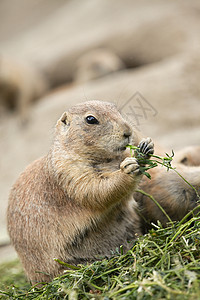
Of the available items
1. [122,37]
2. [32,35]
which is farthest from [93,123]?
[32,35]

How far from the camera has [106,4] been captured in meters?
16.6

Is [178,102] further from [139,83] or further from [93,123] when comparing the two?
[93,123]

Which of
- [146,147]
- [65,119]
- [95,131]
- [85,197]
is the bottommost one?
[85,197]

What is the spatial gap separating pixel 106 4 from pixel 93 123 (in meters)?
13.7

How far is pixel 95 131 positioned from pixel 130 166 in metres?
0.51

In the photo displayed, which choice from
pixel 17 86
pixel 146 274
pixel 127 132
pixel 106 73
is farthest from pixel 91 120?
pixel 17 86

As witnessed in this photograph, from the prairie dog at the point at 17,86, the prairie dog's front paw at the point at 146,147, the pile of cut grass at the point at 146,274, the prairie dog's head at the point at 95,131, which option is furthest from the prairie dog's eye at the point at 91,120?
the prairie dog at the point at 17,86

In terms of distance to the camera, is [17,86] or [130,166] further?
[17,86]

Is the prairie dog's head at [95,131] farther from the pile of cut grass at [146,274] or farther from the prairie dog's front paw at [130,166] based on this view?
the pile of cut grass at [146,274]

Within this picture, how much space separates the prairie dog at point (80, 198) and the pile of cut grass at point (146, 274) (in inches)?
13.6

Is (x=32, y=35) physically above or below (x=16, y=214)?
above

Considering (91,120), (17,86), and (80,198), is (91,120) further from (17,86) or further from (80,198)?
(17,86)

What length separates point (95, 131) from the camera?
12.6ft

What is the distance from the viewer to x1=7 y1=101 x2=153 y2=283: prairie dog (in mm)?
3711
